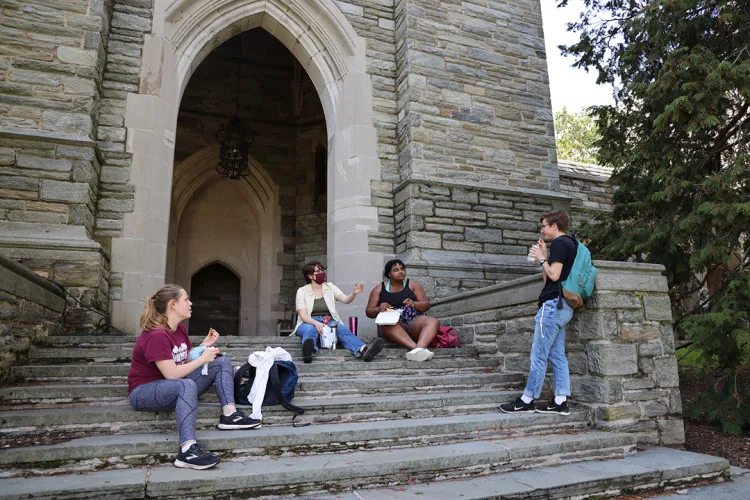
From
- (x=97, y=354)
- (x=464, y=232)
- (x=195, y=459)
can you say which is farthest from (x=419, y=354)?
(x=464, y=232)

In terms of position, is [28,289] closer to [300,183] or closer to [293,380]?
[293,380]

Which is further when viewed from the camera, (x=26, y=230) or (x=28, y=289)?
(x=26, y=230)

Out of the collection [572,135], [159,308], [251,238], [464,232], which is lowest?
[159,308]

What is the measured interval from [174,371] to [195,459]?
0.53 meters

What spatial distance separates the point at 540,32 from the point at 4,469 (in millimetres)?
8599

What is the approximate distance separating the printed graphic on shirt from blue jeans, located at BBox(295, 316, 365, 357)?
4.95ft

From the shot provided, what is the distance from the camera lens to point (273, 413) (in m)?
3.25

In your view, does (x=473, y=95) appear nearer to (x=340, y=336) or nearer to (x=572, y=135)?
(x=340, y=336)

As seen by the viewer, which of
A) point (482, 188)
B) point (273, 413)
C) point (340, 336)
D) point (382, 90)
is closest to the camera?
point (273, 413)

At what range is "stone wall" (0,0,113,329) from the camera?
516 centimetres

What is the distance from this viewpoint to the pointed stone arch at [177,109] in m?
5.96

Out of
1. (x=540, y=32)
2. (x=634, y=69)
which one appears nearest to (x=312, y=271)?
(x=634, y=69)

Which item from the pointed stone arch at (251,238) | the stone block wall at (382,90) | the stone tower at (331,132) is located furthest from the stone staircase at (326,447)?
the pointed stone arch at (251,238)

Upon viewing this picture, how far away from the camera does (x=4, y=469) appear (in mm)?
2447
